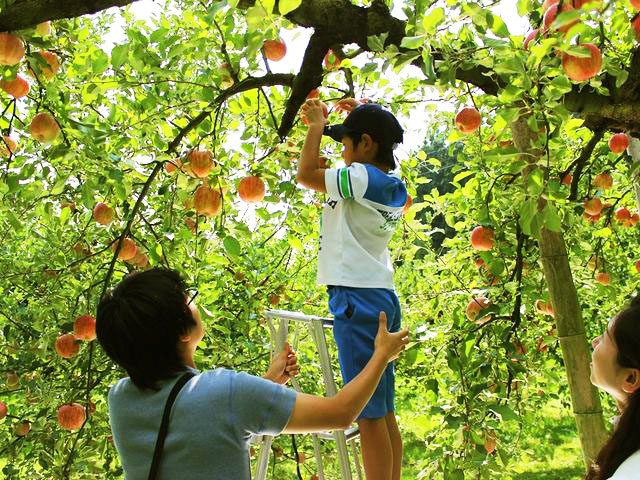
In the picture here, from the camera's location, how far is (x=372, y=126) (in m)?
1.97

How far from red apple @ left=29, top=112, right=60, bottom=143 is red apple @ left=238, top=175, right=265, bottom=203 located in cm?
55

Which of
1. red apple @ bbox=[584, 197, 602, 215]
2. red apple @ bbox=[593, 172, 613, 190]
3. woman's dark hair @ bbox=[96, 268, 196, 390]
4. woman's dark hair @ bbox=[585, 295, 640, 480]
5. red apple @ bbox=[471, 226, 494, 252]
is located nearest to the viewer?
woman's dark hair @ bbox=[585, 295, 640, 480]

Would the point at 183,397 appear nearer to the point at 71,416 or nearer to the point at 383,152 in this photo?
the point at 383,152

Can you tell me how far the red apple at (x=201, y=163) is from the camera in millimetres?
2033

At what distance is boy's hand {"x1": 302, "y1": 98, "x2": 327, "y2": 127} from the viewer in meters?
1.92

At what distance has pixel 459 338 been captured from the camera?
7.13ft

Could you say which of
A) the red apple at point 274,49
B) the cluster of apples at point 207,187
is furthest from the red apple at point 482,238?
the red apple at point 274,49

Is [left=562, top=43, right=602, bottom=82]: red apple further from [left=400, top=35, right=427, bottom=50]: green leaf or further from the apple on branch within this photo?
the apple on branch

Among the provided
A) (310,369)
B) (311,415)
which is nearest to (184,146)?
Answer: (310,369)

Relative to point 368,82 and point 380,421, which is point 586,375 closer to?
point 380,421

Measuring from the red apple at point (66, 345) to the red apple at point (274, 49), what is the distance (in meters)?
1.14

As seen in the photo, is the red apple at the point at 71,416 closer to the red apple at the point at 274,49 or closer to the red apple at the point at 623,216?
the red apple at the point at 274,49

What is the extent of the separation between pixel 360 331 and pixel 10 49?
1.06 metres

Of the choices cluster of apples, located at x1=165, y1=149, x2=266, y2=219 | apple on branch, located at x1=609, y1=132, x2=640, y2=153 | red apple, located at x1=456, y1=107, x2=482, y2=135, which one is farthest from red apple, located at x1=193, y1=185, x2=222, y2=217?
apple on branch, located at x1=609, y1=132, x2=640, y2=153
